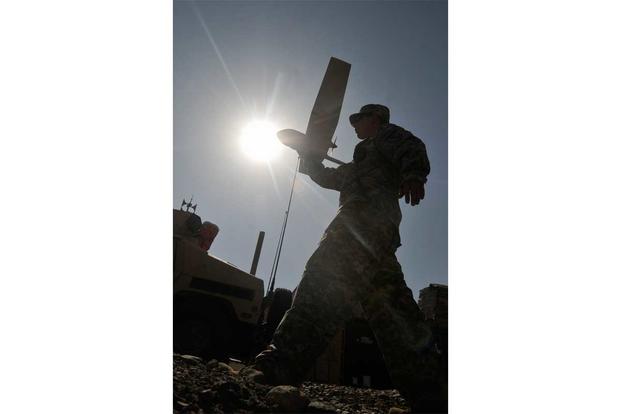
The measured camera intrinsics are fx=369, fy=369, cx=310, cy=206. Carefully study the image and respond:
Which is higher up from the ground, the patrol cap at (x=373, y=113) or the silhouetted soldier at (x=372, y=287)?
the patrol cap at (x=373, y=113)

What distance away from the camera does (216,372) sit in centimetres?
116

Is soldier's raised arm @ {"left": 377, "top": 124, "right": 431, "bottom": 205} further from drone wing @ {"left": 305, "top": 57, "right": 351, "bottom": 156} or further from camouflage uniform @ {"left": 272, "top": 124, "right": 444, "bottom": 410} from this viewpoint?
drone wing @ {"left": 305, "top": 57, "right": 351, "bottom": 156}

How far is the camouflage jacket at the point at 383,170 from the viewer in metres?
1.50

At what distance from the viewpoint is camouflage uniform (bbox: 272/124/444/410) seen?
4.02 feet

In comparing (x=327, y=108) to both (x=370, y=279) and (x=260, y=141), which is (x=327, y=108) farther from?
(x=370, y=279)

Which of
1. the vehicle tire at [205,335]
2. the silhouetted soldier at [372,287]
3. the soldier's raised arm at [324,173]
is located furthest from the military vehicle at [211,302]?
the silhouetted soldier at [372,287]

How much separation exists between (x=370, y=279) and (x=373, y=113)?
2.82 ft

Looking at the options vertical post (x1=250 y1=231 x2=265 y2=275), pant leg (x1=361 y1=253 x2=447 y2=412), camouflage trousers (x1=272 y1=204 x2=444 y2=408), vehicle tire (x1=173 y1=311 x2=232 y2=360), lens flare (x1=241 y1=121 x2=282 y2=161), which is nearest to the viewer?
camouflage trousers (x1=272 y1=204 x2=444 y2=408)

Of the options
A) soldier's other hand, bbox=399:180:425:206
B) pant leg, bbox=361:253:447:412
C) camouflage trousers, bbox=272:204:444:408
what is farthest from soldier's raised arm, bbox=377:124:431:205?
pant leg, bbox=361:253:447:412

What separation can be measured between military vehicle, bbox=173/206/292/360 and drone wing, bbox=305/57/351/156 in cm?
132

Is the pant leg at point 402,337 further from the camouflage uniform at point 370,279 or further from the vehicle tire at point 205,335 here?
the vehicle tire at point 205,335

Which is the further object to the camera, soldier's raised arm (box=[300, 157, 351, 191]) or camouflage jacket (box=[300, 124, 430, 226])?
soldier's raised arm (box=[300, 157, 351, 191])

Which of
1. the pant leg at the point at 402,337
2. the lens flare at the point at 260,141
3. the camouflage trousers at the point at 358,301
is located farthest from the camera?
the lens flare at the point at 260,141

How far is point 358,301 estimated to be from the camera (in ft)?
4.58
